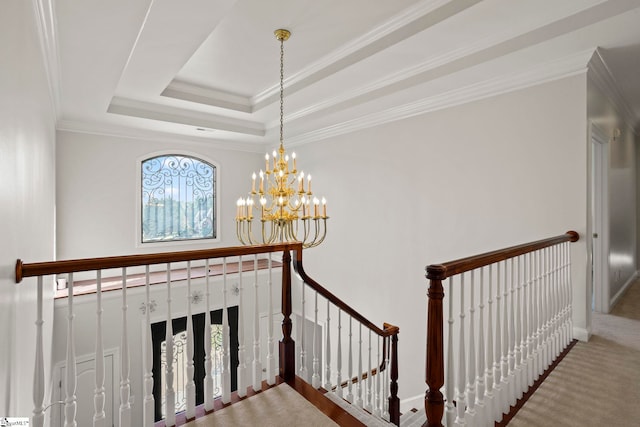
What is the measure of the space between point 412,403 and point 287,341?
241 cm

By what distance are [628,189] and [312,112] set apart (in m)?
4.42

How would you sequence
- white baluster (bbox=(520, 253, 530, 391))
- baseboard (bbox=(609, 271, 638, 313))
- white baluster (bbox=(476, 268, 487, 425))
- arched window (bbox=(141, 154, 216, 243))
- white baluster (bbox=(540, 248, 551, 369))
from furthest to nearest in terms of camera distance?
arched window (bbox=(141, 154, 216, 243))
baseboard (bbox=(609, 271, 638, 313))
white baluster (bbox=(540, 248, 551, 369))
white baluster (bbox=(520, 253, 530, 391))
white baluster (bbox=(476, 268, 487, 425))

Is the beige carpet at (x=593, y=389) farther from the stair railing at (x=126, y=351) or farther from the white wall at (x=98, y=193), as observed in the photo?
the white wall at (x=98, y=193)

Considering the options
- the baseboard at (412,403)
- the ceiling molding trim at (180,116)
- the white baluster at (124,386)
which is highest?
the ceiling molding trim at (180,116)

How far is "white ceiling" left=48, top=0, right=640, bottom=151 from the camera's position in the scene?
2.22m

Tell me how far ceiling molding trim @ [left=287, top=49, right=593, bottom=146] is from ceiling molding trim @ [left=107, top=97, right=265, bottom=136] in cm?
140

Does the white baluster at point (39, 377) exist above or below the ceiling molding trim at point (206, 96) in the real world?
below

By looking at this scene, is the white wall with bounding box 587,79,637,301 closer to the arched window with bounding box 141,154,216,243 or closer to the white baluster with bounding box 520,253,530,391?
the white baluster with bounding box 520,253,530,391

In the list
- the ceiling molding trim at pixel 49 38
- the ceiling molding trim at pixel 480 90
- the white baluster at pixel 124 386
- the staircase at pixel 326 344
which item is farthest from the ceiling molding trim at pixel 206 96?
the white baluster at pixel 124 386

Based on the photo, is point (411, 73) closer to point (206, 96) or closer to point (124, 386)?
point (206, 96)

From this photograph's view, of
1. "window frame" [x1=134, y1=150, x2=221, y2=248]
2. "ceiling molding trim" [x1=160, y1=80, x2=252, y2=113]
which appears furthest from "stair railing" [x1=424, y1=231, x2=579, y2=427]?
"window frame" [x1=134, y1=150, x2=221, y2=248]

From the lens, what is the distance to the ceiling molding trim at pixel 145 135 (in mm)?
4441

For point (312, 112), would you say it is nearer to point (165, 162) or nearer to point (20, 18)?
point (165, 162)

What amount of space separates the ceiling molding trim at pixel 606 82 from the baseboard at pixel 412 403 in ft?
11.7
